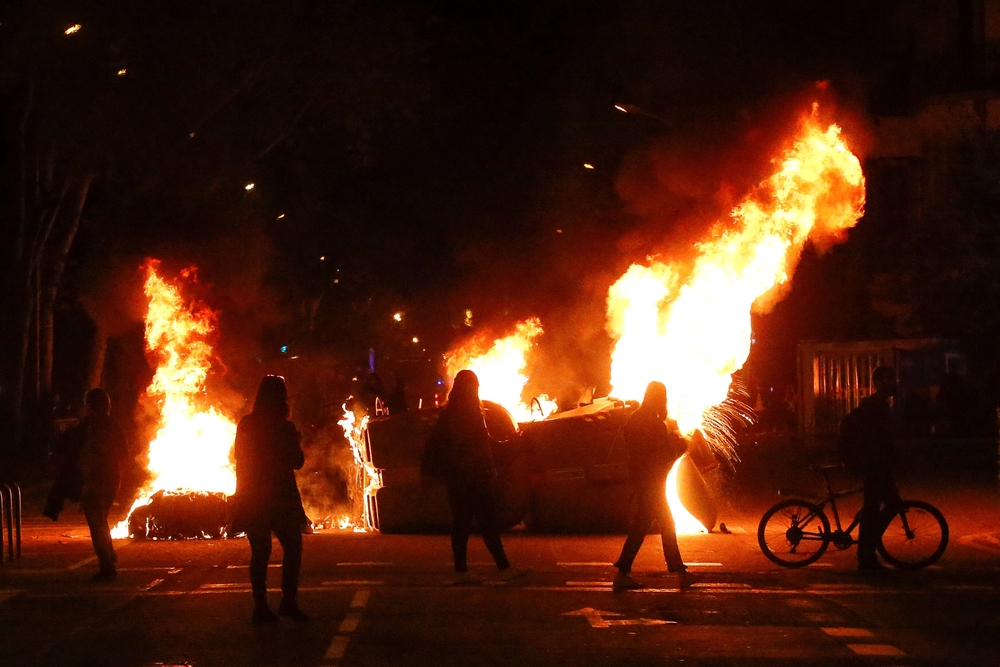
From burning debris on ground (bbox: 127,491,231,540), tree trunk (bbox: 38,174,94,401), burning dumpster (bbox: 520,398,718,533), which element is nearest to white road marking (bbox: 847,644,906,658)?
burning dumpster (bbox: 520,398,718,533)

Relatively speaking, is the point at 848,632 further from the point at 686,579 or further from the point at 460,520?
the point at 460,520

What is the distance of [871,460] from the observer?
1310cm

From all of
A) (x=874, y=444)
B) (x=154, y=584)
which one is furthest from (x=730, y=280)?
(x=154, y=584)

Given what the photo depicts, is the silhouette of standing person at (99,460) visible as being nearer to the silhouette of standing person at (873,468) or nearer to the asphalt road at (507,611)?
the asphalt road at (507,611)

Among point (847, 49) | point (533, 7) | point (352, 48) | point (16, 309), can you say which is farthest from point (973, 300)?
point (16, 309)

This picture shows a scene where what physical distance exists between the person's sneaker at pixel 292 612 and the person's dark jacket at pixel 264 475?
1.89 feet

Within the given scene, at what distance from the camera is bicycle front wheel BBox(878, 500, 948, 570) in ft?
43.3

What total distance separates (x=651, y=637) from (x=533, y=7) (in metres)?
23.5

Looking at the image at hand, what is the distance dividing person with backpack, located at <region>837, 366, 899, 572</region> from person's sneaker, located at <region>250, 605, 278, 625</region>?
221 inches

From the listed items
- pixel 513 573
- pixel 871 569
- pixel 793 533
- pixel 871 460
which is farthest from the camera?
pixel 793 533

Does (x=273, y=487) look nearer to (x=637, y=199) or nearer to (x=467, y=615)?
(x=467, y=615)

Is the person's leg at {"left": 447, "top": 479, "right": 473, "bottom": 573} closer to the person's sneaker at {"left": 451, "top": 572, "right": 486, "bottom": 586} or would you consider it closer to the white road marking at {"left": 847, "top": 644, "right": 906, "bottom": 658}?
the person's sneaker at {"left": 451, "top": 572, "right": 486, "bottom": 586}

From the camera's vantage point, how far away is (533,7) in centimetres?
3134

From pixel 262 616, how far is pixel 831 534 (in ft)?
18.8
